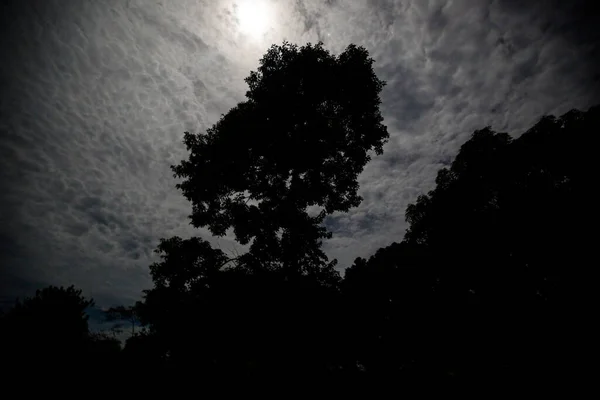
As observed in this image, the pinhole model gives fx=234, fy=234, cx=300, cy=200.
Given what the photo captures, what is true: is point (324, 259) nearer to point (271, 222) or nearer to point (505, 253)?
point (271, 222)

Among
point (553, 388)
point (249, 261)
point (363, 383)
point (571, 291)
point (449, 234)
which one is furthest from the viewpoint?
point (449, 234)

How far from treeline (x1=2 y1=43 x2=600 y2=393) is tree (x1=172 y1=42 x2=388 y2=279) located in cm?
7

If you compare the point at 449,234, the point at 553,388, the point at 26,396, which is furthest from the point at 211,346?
Result: the point at 449,234

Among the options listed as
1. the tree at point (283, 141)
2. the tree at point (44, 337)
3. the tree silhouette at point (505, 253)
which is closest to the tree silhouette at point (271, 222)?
the tree at point (283, 141)

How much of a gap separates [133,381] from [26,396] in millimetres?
2250

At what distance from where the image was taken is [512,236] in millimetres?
15812

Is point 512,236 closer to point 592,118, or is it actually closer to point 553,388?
point 592,118

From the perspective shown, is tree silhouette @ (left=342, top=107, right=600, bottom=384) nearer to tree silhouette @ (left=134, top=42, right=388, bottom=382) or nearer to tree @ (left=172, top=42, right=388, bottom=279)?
tree silhouette @ (left=134, top=42, right=388, bottom=382)

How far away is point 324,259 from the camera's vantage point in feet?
32.7

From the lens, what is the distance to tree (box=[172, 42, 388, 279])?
34.5 ft

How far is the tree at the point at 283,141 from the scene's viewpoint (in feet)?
34.5

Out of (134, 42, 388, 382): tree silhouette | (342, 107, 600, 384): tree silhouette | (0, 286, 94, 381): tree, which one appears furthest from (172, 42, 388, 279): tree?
(342, 107, 600, 384): tree silhouette

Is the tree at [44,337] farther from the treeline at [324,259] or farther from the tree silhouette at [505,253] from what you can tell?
the tree silhouette at [505,253]

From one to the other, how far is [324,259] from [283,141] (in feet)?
18.2
